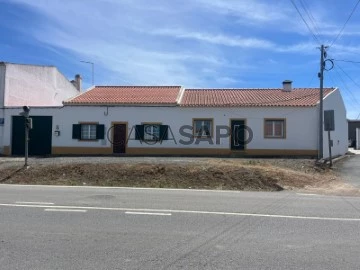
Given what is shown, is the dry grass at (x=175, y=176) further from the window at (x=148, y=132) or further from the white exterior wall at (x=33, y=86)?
the white exterior wall at (x=33, y=86)

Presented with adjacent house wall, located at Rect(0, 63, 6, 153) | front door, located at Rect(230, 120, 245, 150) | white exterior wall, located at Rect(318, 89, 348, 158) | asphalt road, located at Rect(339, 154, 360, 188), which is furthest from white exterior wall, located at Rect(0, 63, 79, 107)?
asphalt road, located at Rect(339, 154, 360, 188)

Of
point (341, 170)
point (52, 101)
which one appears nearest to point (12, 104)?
point (52, 101)

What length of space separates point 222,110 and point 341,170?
875 centimetres

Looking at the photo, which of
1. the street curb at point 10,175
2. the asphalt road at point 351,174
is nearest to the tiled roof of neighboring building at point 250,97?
the asphalt road at point 351,174

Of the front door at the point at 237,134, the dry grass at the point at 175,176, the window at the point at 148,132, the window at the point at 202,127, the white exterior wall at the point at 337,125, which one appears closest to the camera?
the dry grass at the point at 175,176

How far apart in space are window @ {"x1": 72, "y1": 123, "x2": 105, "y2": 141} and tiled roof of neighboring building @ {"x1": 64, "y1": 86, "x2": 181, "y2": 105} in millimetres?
1499

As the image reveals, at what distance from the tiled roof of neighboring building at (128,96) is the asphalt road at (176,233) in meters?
16.9

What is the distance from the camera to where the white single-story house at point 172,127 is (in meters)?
26.9

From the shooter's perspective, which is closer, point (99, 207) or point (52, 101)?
point (99, 207)

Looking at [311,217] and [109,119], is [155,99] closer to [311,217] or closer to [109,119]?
[109,119]

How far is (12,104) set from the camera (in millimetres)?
28859

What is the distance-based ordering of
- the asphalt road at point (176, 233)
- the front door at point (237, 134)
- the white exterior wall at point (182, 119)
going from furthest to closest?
the front door at point (237, 134), the white exterior wall at point (182, 119), the asphalt road at point (176, 233)

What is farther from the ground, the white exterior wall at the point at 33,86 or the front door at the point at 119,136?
the white exterior wall at the point at 33,86

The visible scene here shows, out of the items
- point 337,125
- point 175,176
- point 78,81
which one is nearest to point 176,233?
point 175,176
